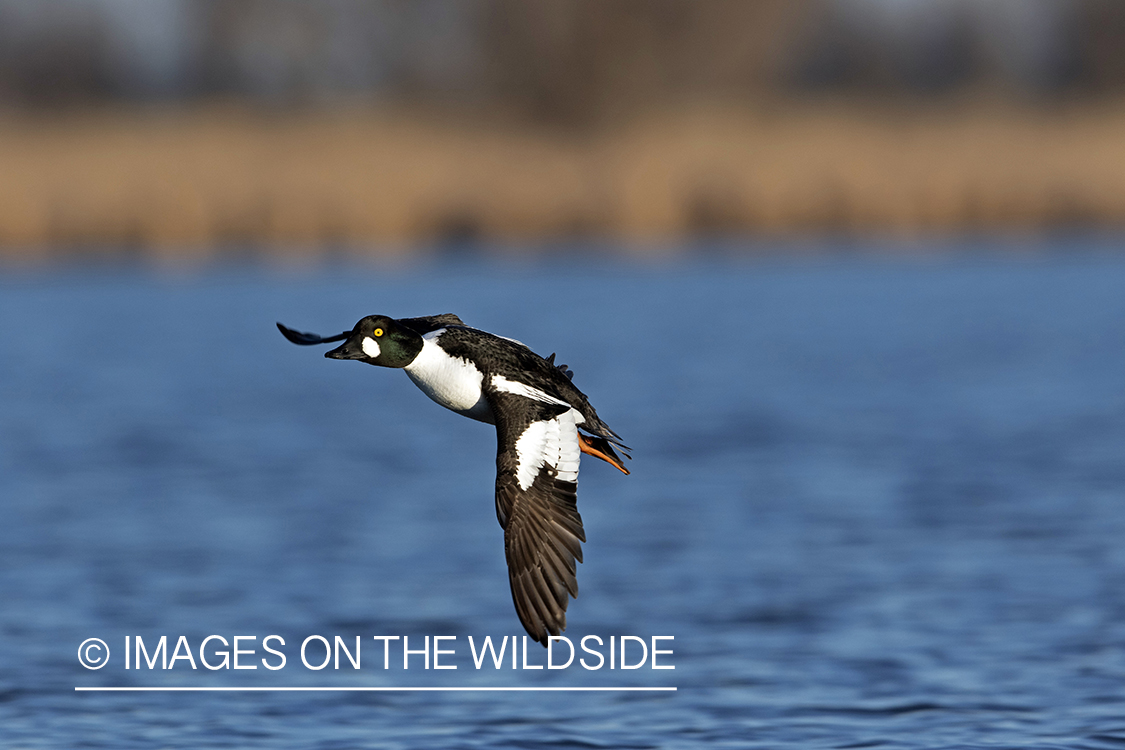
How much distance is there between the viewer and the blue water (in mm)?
8578

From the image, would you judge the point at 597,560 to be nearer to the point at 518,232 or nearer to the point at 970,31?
the point at 518,232

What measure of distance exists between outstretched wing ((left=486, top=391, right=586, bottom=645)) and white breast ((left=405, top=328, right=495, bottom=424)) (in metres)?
0.10

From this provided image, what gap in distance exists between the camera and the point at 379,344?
22.0ft

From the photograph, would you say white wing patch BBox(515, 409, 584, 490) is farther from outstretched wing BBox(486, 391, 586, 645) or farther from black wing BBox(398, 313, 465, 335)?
black wing BBox(398, 313, 465, 335)

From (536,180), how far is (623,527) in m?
16.1

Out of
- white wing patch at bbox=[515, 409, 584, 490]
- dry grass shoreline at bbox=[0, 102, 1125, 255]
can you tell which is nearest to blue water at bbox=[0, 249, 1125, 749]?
dry grass shoreline at bbox=[0, 102, 1125, 255]

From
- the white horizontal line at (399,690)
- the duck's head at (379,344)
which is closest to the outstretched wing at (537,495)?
the duck's head at (379,344)

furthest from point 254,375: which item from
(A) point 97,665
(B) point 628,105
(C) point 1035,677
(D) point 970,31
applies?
(D) point 970,31

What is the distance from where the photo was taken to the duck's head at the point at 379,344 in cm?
668

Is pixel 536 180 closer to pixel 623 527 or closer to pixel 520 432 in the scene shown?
pixel 623 527

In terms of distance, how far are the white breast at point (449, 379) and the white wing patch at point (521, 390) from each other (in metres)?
0.07

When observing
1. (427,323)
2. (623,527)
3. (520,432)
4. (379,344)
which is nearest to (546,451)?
(520,432)

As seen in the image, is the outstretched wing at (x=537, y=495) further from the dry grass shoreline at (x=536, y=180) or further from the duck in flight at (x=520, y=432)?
the dry grass shoreline at (x=536, y=180)

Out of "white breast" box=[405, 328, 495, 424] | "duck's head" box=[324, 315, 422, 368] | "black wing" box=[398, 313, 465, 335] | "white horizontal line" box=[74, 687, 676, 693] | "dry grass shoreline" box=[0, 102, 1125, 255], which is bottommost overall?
"white horizontal line" box=[74, 687, 676, 693]
